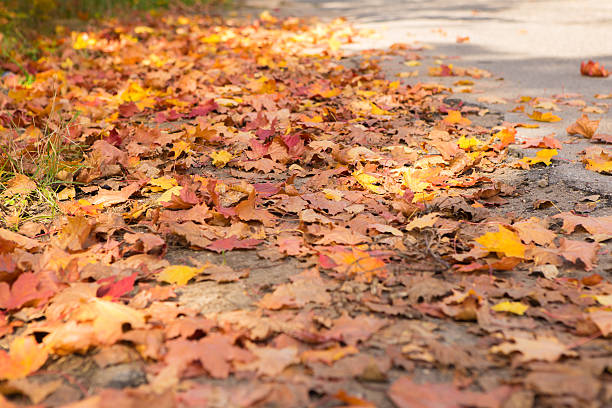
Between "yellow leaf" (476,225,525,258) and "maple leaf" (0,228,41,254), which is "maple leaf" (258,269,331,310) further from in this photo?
"maple leaf" (0,228,41,254)

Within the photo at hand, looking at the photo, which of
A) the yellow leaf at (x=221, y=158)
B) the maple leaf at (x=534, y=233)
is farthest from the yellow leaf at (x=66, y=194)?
the maple leaf at (x=534, y=233)

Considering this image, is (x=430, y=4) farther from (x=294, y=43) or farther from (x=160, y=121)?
(x=160, y=121)


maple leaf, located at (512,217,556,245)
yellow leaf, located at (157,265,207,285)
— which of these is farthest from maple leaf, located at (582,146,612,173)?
yellow leaf, located at (157,265,207,285)

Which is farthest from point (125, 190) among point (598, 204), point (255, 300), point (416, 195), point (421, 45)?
point (421, 45)

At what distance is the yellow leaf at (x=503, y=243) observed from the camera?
67.7 inches

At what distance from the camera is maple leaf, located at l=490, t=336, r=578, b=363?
127 centimetres

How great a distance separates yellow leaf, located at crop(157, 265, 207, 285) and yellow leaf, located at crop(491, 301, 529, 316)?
0.89 metres

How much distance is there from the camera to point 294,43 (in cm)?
643

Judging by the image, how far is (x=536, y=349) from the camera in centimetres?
129

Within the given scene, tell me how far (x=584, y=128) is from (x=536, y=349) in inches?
75.6

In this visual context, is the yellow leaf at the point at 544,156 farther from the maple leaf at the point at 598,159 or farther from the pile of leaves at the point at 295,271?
the maple leaf at the point at 598,159

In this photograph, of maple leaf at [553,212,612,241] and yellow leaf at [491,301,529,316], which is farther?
maple leaf at [553,212,612,241]

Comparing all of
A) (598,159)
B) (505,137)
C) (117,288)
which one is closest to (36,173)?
(117,288)

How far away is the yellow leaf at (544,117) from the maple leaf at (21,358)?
2.86 metres
